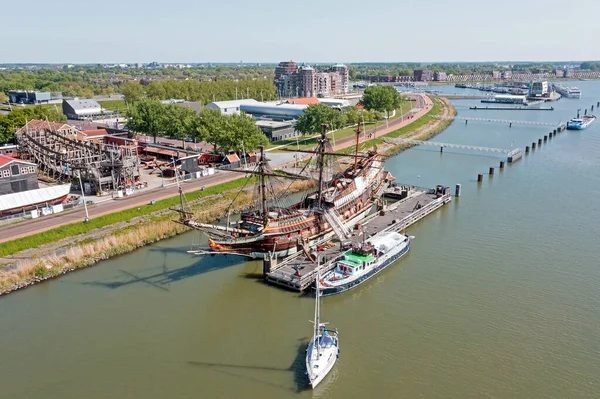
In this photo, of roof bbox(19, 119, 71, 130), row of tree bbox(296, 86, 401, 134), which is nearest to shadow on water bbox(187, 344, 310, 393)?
row of tree bbox(296, 86, 401, 134)

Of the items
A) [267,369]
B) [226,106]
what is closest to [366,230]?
[267,369]

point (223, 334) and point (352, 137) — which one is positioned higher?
point (352, 137)

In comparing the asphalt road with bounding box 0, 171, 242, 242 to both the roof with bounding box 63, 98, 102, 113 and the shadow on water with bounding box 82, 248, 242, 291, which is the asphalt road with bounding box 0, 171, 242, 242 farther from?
the roof with bounding box 63, 98, 102, 113

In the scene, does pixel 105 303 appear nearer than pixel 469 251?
Yes

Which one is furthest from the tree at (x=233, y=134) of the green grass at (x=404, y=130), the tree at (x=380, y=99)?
the tree at (x=380, y=99)

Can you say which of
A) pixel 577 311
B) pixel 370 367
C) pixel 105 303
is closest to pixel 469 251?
pixel 577 311

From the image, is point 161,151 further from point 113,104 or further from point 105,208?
point 113,104

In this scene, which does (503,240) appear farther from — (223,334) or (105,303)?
(105,303)
